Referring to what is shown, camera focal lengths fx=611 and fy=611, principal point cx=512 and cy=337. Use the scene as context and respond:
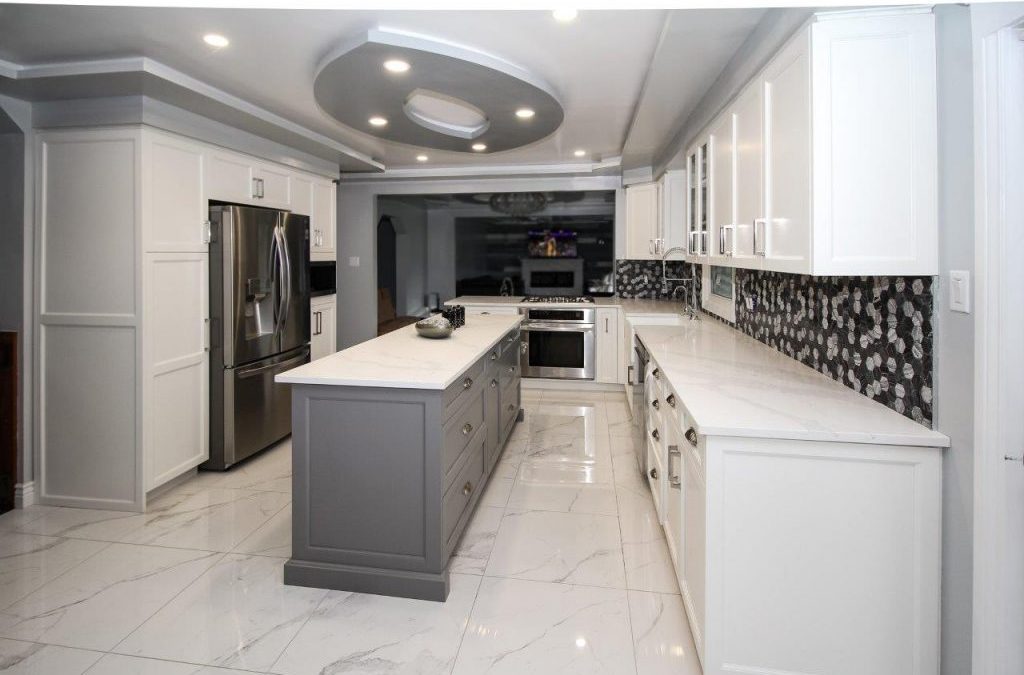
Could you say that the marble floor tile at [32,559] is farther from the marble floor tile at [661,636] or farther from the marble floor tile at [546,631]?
the marble floor tile at [661,636]

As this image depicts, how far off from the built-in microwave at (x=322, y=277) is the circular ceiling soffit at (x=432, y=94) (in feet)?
3.96

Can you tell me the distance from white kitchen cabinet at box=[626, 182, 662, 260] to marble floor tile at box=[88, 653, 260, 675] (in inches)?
179

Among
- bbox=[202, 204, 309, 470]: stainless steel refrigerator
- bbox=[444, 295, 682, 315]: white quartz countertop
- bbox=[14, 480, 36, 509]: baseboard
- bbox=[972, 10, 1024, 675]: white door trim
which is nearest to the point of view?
bbox=[972, 10, 1024, 675]: white door trim

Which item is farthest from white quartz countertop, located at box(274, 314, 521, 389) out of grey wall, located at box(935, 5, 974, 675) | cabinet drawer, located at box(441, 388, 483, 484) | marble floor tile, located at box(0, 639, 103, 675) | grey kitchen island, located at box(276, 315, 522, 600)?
grey wall, located at box(935, 5, 974, 675)

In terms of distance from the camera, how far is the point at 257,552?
8.96ft

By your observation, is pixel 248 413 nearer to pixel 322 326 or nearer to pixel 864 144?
pixel 322 326

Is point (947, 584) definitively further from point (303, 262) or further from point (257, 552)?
point (303, 262)

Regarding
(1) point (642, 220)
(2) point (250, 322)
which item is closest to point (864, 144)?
(2) point (250, 322)

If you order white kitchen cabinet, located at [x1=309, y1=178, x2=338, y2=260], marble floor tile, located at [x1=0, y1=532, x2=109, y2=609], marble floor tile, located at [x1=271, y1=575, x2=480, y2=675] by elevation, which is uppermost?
white kitchen cabinet, located at [x1=309, y1=178, x2=338, y2=260]

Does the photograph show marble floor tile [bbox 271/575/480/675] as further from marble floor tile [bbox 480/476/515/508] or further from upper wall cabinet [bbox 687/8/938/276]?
upper wall cabinet [bbox 687/8/938/276]

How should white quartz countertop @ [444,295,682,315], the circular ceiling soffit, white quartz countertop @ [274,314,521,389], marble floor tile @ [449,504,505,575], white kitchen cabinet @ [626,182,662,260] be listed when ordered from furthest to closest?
white kitchen cabinet @ [626,182,662,260] → white quartz countertop @ [444,295,682,315] → the circular ceiling soffit → marble floor tile @ [449,504,505,575] → white quartz countertop @ [274,314,521,389]

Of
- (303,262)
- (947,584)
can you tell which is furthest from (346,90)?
(947,584)

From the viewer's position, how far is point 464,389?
2754 mm

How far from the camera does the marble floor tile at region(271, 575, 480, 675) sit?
6.41 feet
